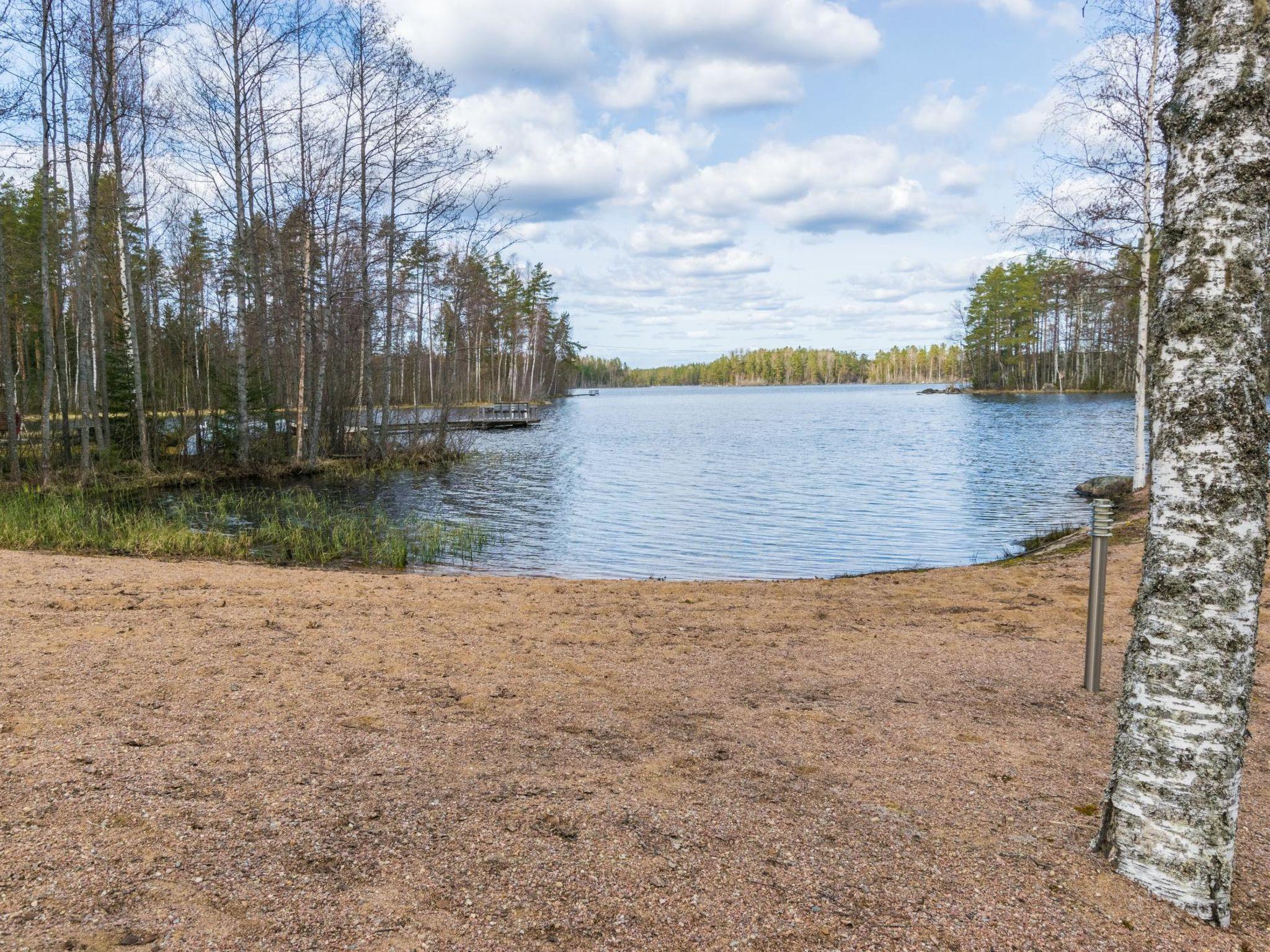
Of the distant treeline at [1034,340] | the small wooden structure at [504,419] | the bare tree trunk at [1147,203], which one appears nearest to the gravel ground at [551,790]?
the bare tree trunk at [1147,203]

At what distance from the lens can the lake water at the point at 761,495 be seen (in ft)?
41.2

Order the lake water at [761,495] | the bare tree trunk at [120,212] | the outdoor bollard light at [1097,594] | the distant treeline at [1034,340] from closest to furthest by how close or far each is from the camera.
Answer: the outdoor bollard light at [1097,594], the lake water at [761,495], the bare tree trunk at [120,212], the distant treeline at [1034,340]

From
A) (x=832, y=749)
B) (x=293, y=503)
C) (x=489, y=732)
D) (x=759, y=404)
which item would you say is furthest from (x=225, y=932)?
(x=759, y=404)

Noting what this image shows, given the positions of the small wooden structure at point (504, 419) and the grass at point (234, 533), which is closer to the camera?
the grass at point (234, 533)

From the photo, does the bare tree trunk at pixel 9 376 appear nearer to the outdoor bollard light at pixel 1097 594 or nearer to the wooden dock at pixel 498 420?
the outdoor bollard light at pixel 1097 594

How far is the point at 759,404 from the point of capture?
9050 centimetres

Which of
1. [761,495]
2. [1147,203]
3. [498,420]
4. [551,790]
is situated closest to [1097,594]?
[551,790]

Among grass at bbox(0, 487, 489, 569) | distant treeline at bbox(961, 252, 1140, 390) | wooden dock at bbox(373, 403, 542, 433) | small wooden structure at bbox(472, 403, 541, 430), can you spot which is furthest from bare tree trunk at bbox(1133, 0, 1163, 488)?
distant treeline at bbox(961, 252, 1140, 390)

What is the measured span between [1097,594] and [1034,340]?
83.2 metres

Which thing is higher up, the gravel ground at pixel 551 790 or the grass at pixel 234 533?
the gravel ground at pixel 551 790

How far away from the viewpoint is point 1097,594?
A: 5262 mm

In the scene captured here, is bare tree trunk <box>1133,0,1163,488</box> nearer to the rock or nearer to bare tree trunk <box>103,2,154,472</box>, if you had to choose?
the rock

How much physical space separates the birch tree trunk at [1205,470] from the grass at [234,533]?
10.0m

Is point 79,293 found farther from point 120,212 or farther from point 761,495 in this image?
point 761,495
